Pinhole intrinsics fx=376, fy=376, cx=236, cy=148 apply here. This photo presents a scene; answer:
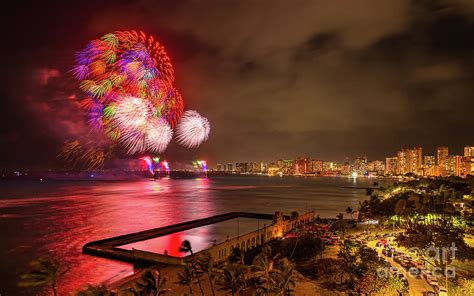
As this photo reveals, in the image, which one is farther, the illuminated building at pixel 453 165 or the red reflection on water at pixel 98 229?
the illuminated building at pixel 453 165

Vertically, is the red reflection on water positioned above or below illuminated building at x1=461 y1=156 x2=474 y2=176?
below

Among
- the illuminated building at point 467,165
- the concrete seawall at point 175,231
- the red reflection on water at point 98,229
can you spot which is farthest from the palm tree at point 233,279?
the illuminated building at point 467,165

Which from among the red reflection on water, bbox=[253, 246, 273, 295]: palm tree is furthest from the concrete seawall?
bbox=[253, 246, 273, 295]: palm tree

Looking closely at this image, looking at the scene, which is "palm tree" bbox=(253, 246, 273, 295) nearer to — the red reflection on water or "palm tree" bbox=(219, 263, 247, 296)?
"palm tree" bbox=(219, 263, 247, 296)

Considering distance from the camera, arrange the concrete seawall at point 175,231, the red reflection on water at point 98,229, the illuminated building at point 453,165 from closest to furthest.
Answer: the concrete seawall at point 175,231 → the red reflection on water at point 98,229 → the illuminated building at point 453,165

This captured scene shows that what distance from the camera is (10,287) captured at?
82.3ft

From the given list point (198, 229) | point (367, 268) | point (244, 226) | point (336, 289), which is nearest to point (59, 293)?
point (336, 289)

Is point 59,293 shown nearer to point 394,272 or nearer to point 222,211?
point 394,272

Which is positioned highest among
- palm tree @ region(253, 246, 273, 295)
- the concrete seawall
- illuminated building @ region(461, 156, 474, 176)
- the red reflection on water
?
illuminated building @ region(461, 156, 474, 176)

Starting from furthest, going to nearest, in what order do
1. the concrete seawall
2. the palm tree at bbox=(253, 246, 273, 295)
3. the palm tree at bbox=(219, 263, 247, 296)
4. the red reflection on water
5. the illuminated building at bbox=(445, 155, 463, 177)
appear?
the illuminated building at bbox=(445, 155, 463, 177), the red reflection on water, the concrete seawall, the palm tree at bbox=(253, 246, 273, 295), the palm tree at bbox=(219, 263, 247, 296)

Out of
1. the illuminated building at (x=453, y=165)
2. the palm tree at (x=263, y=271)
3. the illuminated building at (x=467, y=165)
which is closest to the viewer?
the palm tree at (x=263, y=271)

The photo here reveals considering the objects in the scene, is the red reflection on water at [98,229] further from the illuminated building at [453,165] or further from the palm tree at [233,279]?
the illuminated building at [453,165]

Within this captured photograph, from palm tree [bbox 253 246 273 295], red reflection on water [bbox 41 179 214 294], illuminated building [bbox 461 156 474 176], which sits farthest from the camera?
illuminated building [bbox 461 156 474 176]

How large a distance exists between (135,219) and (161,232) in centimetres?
1717
